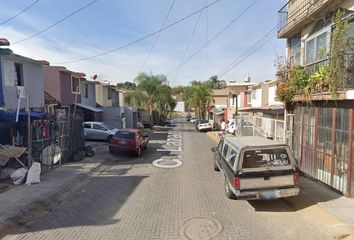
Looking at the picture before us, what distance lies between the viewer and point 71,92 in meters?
28.0

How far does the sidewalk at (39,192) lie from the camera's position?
781 centimetres

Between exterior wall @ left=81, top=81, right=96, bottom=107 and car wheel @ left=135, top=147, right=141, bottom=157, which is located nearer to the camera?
car wheel @ left=135, top=147, right=141, bottom=157

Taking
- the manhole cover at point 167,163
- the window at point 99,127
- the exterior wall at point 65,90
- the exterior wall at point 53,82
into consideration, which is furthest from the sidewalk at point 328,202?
the exterior wall at point 65,90

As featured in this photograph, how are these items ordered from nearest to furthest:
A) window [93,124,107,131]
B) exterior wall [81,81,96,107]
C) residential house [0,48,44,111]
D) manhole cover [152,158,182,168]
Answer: residential house [0,48,44,111], manhole cover [152,158,182,168], window [93,124,107,131], exterior wall [81,81,96,107]

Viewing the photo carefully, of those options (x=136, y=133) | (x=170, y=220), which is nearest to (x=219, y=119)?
(x=136, y=133)

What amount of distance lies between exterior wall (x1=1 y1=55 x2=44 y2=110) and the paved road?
290 inches

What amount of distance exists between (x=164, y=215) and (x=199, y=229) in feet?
4.08

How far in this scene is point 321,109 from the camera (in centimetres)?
1062

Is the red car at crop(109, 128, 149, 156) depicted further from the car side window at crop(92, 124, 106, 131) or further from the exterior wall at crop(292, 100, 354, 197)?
the exterior wall at crop(292, 100, 354, 197)

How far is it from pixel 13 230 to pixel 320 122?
30.3 ft

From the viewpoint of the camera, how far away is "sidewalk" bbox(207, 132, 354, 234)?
7324mm

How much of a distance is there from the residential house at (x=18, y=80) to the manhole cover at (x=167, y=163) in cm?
671

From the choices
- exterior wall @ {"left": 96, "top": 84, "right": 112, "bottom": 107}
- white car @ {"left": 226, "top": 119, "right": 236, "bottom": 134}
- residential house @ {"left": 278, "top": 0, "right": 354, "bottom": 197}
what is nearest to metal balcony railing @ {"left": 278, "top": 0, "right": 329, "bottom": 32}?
residential house @ {"left": 278, "top": 0, "right": 354, "bottom": 197}

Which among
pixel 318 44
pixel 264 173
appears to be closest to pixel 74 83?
pixel 318 44
